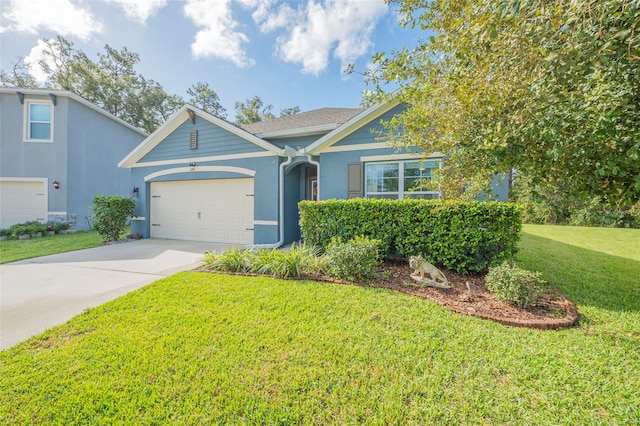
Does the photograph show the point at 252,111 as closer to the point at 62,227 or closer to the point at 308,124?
the point at 62,227

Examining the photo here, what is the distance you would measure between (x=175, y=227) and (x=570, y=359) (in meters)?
10.9

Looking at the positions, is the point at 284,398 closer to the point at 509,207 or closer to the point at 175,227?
the point at 509,207

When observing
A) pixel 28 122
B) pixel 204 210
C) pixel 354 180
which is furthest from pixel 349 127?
pixel 28 122

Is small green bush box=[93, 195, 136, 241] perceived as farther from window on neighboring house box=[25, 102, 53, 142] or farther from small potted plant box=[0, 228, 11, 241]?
window on neighboring house box=[25, 102, 53, 142]

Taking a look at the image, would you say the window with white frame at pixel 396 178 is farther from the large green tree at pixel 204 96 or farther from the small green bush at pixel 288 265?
the large green tree at pixel 204 96

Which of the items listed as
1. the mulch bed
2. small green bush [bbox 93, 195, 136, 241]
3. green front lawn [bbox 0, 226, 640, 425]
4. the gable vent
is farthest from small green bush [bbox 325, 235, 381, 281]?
small green bush [bbox 93, 195, 136, 241]

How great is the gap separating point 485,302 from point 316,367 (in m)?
2.94

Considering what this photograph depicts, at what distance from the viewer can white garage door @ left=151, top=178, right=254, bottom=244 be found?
8.88 metres

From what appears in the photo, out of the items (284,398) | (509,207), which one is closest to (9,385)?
(284,398)

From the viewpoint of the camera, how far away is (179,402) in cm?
202

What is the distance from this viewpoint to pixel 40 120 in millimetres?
11539

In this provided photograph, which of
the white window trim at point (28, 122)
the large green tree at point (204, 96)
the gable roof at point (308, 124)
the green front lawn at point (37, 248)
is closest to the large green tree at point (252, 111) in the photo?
the large green tree at point (204, 96)

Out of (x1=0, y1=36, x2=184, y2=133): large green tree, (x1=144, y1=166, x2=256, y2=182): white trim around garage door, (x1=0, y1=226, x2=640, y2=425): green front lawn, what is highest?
(x1=0, y1=36, x2=184, y2=133): large green tree

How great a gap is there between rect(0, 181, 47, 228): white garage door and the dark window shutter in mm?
13777
